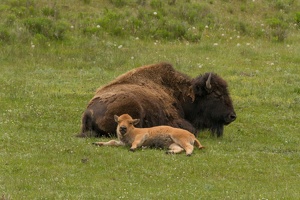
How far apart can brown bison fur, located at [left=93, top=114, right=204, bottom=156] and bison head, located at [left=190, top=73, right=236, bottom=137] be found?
197 cm

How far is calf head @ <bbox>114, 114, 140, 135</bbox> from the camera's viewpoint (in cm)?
1042

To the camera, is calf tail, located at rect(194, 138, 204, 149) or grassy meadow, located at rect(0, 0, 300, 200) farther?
calf tail, located at rect(194, 138, 204, 149)

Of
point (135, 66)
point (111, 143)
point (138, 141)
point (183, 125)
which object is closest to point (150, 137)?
point (138, 141)

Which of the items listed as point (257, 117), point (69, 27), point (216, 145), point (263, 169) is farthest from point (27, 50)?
point (263, 169)

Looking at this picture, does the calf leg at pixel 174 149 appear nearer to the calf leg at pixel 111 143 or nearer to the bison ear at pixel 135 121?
the bison ear at pixel 135 121

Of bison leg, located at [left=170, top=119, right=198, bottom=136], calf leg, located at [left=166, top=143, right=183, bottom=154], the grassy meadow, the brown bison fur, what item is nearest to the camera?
the grassy meadow

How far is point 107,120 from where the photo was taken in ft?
36.7

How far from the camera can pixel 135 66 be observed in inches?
720

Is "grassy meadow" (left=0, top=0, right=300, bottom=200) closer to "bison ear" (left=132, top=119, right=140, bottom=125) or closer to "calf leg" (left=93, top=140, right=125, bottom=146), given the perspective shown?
"calf leg" (left=93, top=140, right=125, bottom=146)

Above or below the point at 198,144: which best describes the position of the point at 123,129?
above

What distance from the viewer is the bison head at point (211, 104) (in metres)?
12.6

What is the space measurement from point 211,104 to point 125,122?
8.66 feet

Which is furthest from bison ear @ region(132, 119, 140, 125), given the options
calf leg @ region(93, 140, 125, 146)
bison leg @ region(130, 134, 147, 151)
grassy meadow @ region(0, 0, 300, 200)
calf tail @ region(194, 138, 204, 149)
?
calf tail @ region(194, 138, 204, 149)

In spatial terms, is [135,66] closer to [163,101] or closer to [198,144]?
[163,101]
